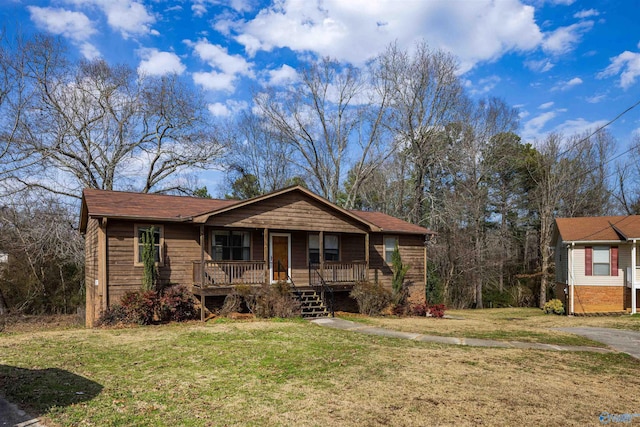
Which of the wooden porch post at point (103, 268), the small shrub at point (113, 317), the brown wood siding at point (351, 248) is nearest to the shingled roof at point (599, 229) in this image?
the brown wood siding at point (351, 248)

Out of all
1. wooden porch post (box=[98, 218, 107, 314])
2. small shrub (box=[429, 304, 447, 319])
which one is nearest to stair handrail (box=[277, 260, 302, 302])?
small shrub (box=[429, 304, 447, 319])

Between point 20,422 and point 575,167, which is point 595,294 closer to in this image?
point 575,167

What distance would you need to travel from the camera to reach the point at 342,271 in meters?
18.8

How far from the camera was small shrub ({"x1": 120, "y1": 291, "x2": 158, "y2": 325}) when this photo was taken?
14227 mm

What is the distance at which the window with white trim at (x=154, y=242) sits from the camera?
15.5 metres

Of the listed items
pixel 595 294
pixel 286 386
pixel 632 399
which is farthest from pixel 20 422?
pixel 595 294

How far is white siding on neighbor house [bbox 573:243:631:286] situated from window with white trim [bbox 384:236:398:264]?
8915 millimetres

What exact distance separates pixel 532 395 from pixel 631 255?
18.5m

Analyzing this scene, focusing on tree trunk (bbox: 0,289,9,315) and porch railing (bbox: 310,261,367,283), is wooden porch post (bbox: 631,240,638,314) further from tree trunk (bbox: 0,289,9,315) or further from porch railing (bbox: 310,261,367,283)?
tree trunk (bbox: 0,289,9,315)

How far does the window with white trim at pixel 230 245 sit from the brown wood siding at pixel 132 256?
0.71m

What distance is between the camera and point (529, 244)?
114 feet

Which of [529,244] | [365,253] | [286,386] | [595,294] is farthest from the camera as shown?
[529,244]

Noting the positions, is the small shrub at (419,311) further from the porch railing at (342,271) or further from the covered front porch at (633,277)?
the covered front porch at (633,277)

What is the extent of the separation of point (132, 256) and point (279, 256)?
18.7ft
